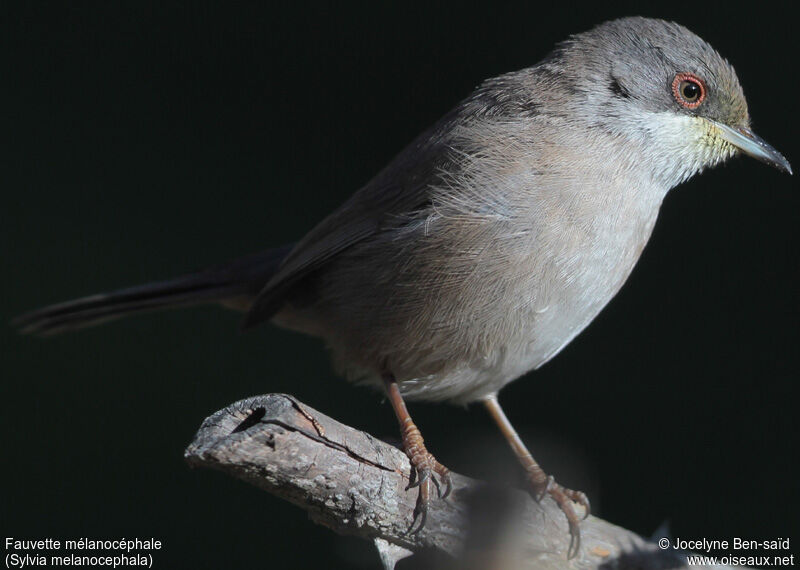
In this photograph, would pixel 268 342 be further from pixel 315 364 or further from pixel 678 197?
pixel 678 197

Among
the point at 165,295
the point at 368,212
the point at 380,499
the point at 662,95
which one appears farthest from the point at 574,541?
the point at 165,295

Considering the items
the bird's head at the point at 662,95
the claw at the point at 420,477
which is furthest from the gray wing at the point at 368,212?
the claw at the point at 420,477

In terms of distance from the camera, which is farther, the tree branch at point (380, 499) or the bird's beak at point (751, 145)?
the bird's beak at point (751, 145)

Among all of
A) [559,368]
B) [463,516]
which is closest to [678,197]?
[559,368]

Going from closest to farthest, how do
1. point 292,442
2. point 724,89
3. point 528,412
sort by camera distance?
point 292,442 < point 724,89 < point 528,412

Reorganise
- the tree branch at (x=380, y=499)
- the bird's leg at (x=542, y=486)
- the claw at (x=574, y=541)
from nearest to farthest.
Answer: the tree branch at (x=380, y=499) < the claw at (x=574, y=541) < the bird's leg at (x=542, y=486)

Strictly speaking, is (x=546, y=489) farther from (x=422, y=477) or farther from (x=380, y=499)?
(x=380, y=499)

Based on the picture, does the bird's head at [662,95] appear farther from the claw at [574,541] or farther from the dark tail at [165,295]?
the dark tail at [165,295]
